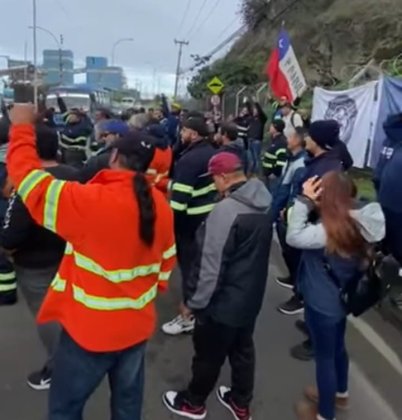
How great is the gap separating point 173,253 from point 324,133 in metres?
1.91

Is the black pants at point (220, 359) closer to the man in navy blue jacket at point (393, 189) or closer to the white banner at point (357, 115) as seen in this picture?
the man in navy blue jacket at point (393, 189)

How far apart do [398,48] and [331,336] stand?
18.0 meters

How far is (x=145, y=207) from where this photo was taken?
2.48m

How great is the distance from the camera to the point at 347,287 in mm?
3336

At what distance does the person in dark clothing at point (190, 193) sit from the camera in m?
4.59

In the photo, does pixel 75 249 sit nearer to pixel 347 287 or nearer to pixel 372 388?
A: pixel 347 287

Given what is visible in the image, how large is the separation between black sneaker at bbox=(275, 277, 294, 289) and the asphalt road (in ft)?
3.00

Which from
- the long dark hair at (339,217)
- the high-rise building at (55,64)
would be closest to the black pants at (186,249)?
the long dark hair at (339,217)

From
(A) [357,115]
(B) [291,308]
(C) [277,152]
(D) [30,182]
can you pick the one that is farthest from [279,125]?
(D) [30,182]

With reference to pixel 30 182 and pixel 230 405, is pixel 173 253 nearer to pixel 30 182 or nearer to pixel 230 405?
pixel 30 182

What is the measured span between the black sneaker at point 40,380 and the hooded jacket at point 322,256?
183cm

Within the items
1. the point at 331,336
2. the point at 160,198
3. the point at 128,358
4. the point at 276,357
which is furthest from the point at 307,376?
the point at 160,198

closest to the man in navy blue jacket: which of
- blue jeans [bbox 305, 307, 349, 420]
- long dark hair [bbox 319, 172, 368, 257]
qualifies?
long dark hair [bbox 319, 172, 368, 257]

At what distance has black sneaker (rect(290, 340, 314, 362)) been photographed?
4.52 metres
